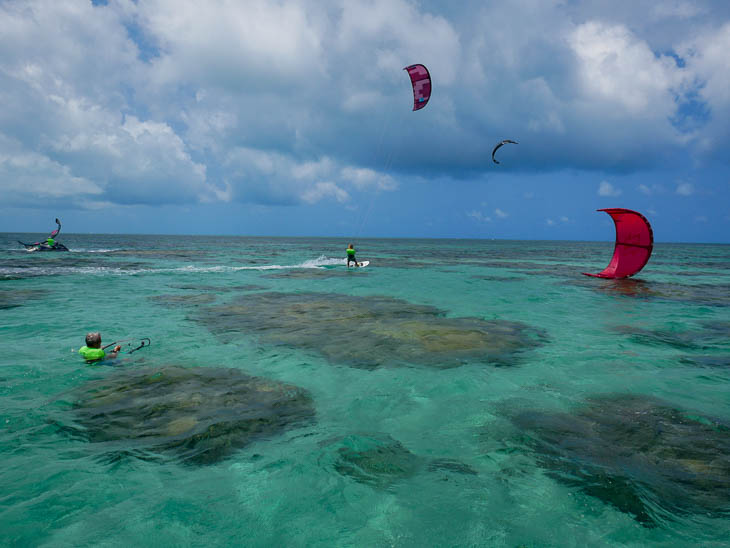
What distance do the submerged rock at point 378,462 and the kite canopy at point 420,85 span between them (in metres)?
16.9

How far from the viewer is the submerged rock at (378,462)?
5.05m

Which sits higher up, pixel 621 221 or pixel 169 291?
pixel 621 221

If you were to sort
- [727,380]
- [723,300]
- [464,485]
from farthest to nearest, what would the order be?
1. [723,300]
2. [727,380]
3. [464,485]

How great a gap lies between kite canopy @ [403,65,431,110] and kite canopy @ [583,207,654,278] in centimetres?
1320

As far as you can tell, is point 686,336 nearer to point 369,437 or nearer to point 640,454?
point 640,454

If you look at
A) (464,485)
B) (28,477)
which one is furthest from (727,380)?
(28,477)

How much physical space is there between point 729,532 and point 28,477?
771 centimetres

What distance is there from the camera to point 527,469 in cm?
517

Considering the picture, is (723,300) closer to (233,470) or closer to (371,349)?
(371,349)

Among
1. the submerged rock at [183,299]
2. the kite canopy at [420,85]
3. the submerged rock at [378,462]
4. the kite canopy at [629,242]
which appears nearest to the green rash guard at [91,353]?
the submerged rock at [378,462]

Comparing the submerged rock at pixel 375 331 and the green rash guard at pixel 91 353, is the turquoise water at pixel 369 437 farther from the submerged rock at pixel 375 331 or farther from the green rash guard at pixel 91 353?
the green rash guard at pixel 91 353

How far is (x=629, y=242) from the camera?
2747 cm

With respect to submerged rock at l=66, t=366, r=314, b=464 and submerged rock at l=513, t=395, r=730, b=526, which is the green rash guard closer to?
submerged rock at l=66, t=366, r=314, b=464

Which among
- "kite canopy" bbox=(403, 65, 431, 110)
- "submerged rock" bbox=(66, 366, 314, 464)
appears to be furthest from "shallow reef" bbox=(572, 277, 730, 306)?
"submerged rock" bbox=(66, 366, 314, 464)
